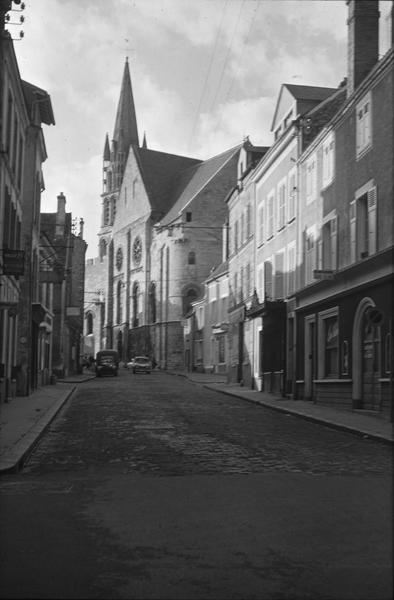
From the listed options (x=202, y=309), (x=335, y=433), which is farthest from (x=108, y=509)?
(x=202, y=309)

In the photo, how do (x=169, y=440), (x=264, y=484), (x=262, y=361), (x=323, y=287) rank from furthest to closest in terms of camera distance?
(x=262, y=361)
(x=323, y=287)
(x=169, y=440)
(x=264, y=484)

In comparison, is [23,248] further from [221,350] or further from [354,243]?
[221,350]

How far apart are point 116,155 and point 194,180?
30962 millimetres

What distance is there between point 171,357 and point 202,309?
12553 millimetres

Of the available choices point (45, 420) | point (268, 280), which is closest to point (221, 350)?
point (268, 280)

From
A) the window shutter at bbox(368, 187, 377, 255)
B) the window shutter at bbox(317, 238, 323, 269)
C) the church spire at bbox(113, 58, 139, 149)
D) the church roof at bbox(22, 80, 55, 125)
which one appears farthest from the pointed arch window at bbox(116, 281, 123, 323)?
the window shutter at bbox(368, 187, 377, 255)

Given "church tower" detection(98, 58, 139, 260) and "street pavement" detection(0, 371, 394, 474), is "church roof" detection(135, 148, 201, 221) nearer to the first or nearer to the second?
"church tower" detection(98, 58, 139, 260)

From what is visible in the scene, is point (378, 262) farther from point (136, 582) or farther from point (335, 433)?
point (136, 582)

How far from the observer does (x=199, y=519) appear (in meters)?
7.50

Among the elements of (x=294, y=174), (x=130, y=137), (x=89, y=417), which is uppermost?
(x=130, y=137)

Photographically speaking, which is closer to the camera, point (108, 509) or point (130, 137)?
point (108, 509)

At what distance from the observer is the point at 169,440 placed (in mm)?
14453

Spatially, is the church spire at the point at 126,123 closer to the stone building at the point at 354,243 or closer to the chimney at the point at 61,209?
the chimney at the point at 61,209

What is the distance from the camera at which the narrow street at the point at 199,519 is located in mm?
5441
